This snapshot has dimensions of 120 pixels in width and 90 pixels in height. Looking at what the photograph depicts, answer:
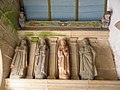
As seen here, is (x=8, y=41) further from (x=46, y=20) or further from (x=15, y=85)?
(x=46, y=20)

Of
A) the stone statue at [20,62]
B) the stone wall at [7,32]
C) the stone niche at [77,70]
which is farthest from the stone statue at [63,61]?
the stone wall at [7,32]

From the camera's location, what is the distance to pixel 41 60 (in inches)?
151

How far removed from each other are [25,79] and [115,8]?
191 centimetres

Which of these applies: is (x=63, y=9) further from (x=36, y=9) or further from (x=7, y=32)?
(x=7, y=32)

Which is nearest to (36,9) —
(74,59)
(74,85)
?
(74,59)

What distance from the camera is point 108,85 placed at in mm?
3555

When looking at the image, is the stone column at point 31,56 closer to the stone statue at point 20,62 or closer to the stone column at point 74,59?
the stone statue at point 20,62

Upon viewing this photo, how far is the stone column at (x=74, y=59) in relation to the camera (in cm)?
380

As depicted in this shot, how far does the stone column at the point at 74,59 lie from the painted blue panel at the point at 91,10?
0.57 metres

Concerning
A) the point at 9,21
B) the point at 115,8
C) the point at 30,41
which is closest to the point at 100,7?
the point at 115,8

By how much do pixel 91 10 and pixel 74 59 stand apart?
1.10 m

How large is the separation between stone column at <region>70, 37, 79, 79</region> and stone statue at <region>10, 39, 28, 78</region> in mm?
786

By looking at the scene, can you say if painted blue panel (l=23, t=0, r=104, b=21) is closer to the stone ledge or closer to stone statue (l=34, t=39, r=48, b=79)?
stone statue (l=34, t=39, r=48, b=79)

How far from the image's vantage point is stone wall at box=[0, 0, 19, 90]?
137 inches
